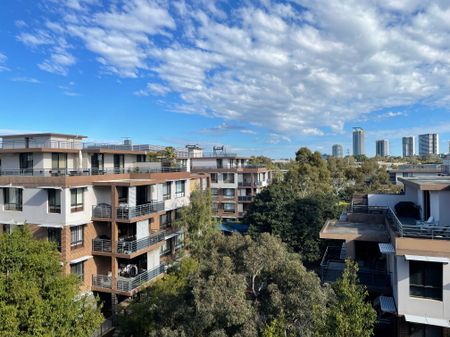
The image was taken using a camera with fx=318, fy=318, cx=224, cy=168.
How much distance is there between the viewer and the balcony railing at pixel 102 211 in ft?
78.8

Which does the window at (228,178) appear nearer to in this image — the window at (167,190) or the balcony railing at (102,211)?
the window at (167,190)

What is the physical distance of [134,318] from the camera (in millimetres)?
18062

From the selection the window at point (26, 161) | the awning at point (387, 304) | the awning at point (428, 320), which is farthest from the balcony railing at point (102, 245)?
the awning at point (428, 320)

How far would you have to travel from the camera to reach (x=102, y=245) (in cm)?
2400

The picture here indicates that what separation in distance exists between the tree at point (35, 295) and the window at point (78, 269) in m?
7.55

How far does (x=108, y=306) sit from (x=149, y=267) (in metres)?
4.19

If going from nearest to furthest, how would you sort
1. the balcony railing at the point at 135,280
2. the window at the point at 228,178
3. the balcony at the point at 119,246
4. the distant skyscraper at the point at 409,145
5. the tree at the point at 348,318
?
1. the tree at the point at 348,318
2. the balcony railing at the point at 135,280
3. the balcony at the point at 119,246
4. the window at the point at 228,178
5. the distant skyscraper at the point at 409,145

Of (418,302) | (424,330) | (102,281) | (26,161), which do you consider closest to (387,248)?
(418,302)

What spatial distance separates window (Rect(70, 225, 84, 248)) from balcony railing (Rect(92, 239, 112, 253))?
99 centimetres

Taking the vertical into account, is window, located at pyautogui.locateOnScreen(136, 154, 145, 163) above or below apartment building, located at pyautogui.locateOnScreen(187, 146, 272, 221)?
above

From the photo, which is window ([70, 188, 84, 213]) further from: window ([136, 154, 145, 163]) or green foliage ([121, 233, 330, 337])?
green foliage ([121, 233, 330, 337])

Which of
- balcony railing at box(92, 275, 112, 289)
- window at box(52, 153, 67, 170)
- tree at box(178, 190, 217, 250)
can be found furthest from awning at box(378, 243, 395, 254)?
window at box(52, 153, 67, 170)

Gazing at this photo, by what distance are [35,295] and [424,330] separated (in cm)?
1755

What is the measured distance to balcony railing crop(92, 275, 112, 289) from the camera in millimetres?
23969
